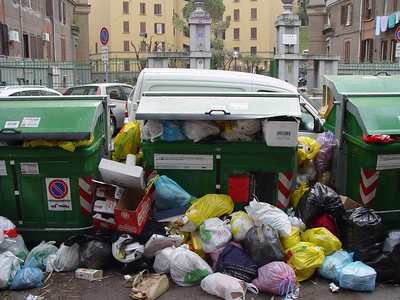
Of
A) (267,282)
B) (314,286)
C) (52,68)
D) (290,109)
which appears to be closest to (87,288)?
(267,282)

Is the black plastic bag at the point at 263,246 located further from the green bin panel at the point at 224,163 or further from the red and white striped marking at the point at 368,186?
the red and white striped marking at the point at 368,186

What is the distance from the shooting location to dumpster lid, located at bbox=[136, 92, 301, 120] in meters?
4.47

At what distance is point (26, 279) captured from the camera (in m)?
3.92

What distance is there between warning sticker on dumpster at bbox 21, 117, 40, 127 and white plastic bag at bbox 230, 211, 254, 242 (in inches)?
87.4

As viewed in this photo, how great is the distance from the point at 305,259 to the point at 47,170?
2.67 metres

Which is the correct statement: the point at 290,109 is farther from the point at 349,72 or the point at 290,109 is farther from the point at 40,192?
the point at 349,72

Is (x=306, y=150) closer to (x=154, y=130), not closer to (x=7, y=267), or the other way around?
(x=154, y=130)

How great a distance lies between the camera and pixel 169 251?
4.11 metres

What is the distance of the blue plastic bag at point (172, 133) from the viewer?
15.3ft

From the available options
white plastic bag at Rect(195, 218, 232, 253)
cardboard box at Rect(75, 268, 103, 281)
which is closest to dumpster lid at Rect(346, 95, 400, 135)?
white plastic bag at Rect(195, 218, 232, 253)

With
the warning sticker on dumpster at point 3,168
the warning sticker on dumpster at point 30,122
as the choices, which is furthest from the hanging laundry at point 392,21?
the warning sticker on dumpster at point 3,168

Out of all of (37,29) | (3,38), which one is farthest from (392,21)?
(37,29)

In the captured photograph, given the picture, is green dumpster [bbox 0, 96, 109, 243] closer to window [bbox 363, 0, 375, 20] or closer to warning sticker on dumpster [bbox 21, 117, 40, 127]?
warning sticker on dumpster [bbox 21, 117, 40, 127]

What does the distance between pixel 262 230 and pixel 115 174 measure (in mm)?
1572
